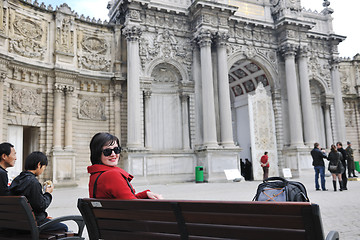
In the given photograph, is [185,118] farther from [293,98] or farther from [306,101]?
[306,101]

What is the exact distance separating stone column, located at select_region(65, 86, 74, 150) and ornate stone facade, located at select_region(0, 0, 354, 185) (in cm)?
5

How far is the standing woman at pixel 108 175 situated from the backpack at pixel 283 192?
1877 mm

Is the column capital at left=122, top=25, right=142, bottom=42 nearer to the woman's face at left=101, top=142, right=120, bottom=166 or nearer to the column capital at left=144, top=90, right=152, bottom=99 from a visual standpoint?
the column capital at left=144, top=90, right=152, bottom=99

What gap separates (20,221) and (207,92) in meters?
16.6

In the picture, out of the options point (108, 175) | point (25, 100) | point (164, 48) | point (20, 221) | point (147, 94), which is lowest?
point (20, 221)

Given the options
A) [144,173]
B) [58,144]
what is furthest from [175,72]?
[58,144]

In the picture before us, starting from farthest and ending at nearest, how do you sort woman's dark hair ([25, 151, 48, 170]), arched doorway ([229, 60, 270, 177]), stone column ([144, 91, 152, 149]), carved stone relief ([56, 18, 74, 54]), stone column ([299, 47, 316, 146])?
arched doorway ([229, 60, 270, 177])
stone column ([299, 47, 316, 146])
stone column ([144, 91, 152, 149])
carved stone relief ([56, 18, 74, 54])
woman's dark hair ([25, 151, 48, 170])

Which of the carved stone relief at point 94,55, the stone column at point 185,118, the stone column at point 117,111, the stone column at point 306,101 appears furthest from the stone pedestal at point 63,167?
the stone column at point 306,101

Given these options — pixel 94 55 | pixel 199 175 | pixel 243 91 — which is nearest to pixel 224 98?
pixel 199 175

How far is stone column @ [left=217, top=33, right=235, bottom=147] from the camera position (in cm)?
1984

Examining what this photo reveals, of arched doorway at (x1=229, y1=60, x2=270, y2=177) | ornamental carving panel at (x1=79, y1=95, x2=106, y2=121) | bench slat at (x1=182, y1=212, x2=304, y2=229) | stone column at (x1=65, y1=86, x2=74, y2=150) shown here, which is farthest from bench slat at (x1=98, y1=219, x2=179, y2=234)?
arched doorway at (x1=229, y1=60, x2=270, y2=177)

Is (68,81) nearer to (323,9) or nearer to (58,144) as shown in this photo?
(58,144)

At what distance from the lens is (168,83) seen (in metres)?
21.0

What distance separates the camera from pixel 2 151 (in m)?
4.34
